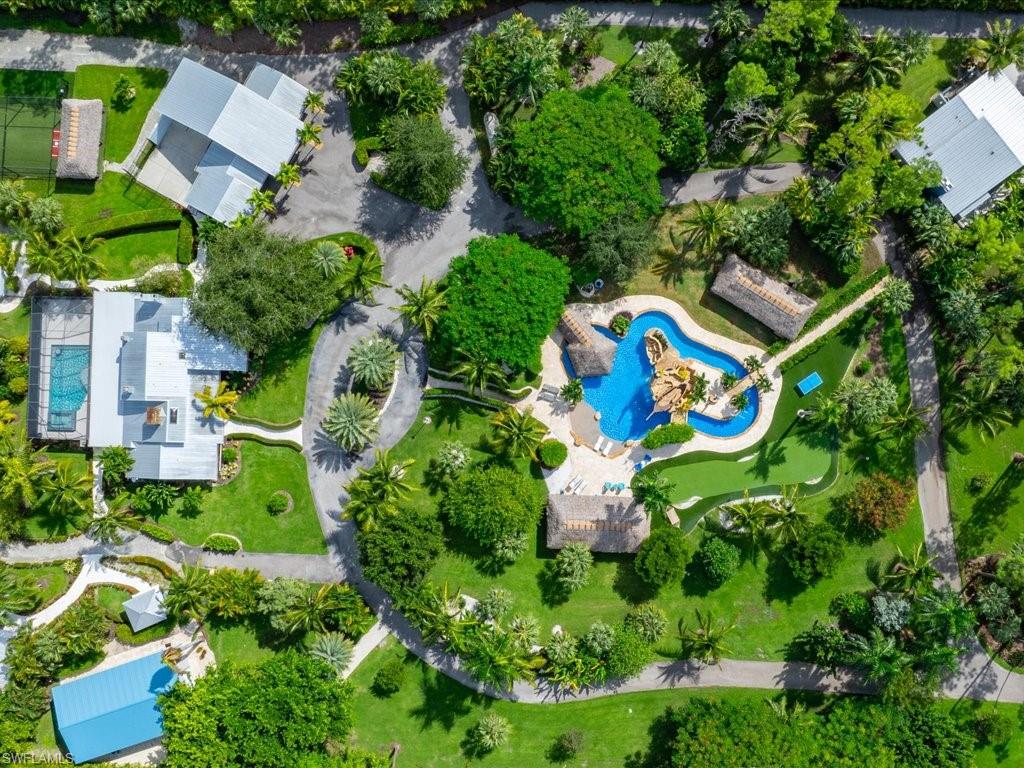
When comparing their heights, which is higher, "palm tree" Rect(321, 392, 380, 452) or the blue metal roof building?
"palm tree" Rect(321, 392, 380, 452)

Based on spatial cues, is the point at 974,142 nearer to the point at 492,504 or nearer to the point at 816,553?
the point at 816,553

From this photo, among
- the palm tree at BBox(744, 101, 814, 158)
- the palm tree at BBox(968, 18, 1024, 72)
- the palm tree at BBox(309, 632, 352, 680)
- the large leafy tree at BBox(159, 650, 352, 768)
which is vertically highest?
the palm tree at BBox(968, 18, 1024, 72)

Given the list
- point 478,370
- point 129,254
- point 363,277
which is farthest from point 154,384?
point 478,370

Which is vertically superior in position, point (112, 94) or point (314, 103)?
point (314, 103)

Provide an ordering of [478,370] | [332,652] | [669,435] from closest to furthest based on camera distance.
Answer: [478,370]
[332,652]
[669,435]

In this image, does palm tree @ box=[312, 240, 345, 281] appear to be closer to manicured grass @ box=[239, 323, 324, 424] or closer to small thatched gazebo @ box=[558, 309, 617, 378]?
manicured grass @ box=[239, 323, 324, 424]

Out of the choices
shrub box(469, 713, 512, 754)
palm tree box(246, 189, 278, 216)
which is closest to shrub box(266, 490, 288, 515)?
palm tree box(246, 189, 278, 216)

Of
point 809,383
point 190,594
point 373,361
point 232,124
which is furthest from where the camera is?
point 809,383
